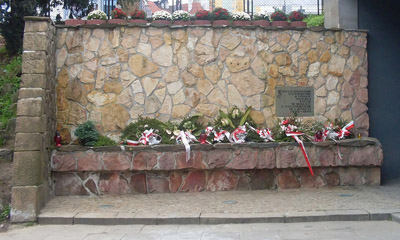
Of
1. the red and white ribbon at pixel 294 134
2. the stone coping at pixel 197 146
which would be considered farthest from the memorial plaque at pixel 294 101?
the stone coping at pixel 197 146

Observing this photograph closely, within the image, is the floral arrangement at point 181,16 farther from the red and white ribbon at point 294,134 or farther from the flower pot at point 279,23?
the red and white ribbon at point 294,134

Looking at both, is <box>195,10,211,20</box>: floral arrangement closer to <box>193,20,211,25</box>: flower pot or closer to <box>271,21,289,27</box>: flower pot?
<box>193,20,211,25</box>: flower pot

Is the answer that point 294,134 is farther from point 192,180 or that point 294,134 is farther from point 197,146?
point 192,180

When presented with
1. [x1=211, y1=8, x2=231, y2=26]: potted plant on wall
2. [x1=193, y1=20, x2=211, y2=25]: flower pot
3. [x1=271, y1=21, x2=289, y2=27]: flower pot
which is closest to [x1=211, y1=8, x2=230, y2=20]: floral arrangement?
[x1=211, y1=8, x2=231, y2=26]: potted plant on wall

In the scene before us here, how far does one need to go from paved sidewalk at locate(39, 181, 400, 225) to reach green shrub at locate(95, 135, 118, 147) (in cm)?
105

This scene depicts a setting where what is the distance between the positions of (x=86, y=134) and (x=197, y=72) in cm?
269

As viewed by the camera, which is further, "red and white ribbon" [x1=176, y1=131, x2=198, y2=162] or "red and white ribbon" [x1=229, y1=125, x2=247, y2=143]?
"red and white ribbon" [x1=229, y1=125, x2=247, y2=143]

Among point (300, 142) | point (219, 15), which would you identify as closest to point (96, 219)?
point (300, 142)

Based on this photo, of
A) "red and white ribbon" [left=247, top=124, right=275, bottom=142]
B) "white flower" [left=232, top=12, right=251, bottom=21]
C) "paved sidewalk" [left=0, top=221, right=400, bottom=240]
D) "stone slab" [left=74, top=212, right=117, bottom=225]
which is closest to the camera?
"paved sidewalk" [left=0, top=221, right=400, bottom=240]

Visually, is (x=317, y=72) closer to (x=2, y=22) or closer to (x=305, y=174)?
(x=305, y=174)

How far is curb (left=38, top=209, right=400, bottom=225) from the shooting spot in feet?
22.9

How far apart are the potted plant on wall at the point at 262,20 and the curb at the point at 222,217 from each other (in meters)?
4.62

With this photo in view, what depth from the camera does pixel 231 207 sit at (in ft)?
25.1

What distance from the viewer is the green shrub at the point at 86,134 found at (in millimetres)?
8727
